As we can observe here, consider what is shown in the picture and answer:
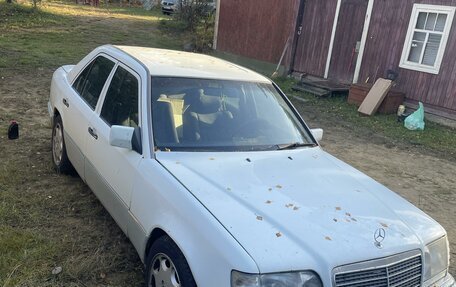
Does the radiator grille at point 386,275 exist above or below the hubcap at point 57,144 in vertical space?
above

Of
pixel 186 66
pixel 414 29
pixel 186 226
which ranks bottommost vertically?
pixel 186 226

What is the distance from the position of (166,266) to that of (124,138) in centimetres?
95

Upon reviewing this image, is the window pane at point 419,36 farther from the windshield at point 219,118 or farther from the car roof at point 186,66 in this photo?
the windshield at point 219,118

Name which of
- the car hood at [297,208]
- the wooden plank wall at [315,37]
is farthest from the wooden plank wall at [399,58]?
the car hood at [297,208]

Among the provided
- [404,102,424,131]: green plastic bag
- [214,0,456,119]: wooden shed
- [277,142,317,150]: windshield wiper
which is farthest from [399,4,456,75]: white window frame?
[277,142,317,150]: windshield wiper

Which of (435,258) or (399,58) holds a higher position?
(399,58)

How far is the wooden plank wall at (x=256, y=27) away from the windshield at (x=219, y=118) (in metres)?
10.7

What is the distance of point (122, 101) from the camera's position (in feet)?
11.7

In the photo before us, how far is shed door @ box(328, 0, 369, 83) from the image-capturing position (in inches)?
463

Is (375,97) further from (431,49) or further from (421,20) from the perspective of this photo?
(421,20)

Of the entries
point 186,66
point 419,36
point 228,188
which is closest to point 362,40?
point 419,36

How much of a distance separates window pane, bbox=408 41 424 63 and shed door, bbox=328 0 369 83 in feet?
5.21

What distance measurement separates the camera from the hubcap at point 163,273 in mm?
2541

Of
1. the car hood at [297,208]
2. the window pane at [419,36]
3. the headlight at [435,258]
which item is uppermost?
the window pane at [419,36]
